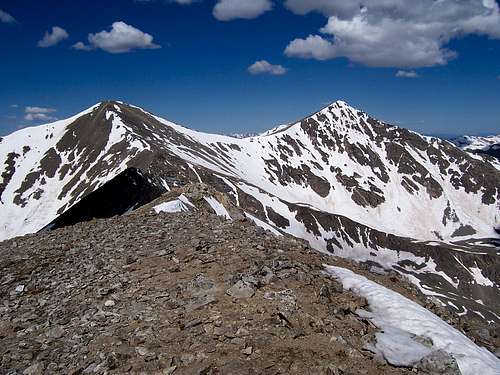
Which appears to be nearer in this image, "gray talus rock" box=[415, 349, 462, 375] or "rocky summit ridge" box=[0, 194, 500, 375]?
"gray talus rock" box=[415, 349, 462, 375]

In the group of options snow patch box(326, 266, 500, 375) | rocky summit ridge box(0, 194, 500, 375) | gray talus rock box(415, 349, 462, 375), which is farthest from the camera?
snow patch box(326, 266, 500, 375)

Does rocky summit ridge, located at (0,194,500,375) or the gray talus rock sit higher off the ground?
rocky summit ridge, located at (0,194,500,375)

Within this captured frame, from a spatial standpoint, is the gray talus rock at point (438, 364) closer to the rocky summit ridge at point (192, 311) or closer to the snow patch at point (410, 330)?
the rocky summit ridge at point (192, 311)

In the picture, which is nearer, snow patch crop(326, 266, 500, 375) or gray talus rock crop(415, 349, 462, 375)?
gray talus rock crop(415, 349, 462, 375)

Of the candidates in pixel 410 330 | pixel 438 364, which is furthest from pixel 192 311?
pixel 438 364

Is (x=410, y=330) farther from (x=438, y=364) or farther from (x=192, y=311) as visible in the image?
(x=192, y=311)

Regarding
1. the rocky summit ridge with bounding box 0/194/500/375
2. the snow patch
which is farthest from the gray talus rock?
→ the snow patch

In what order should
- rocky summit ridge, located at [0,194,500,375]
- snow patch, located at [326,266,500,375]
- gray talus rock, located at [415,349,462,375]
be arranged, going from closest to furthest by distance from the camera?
gray talus rock, located at [415,349,462,375] → rocky summit ridge, located at [0,194,500,375] → snow patch, located at [326,266,500,375]

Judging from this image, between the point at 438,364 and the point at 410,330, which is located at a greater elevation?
the point at 410,330

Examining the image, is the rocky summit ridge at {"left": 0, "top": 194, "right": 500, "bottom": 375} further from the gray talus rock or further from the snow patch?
the snow patch

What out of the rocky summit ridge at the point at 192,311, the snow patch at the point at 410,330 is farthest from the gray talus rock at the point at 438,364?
the snow patch at the point at 410,330

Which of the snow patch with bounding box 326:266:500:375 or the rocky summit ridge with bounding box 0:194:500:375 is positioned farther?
the snow patch with bounding box 326:266:500:375

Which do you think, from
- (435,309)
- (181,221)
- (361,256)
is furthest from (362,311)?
(361,256)

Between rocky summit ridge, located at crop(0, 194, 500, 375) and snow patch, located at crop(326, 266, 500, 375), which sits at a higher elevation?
rocky summit ridge, located at crop(0, 194, 500, 375)
